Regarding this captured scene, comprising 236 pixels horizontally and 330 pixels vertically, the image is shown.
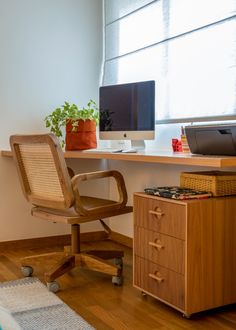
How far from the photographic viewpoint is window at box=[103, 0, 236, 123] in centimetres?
242

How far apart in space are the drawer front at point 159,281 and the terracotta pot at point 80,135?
1.09 meters

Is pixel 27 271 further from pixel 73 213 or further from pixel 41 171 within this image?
pixel 41 171

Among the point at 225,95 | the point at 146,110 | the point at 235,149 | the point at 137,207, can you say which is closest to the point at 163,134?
the point at 146,110

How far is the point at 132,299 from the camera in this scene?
221 cm

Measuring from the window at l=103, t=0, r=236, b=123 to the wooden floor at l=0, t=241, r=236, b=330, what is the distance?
3.45 ft

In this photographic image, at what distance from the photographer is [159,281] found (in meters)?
2.07

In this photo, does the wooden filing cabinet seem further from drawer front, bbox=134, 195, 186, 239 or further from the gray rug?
the gray rug

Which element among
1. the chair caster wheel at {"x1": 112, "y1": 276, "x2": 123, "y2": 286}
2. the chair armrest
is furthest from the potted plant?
the chair caster wheel at {"x1": 112, "y1": 276, "x2": 123, "y2": 286}

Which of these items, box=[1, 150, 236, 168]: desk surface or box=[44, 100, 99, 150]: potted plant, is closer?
box=[1, 150, 236, 168]: desk surface

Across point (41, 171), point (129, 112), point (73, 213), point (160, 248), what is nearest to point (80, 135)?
point (129, 112)

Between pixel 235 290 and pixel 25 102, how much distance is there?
2016 mm

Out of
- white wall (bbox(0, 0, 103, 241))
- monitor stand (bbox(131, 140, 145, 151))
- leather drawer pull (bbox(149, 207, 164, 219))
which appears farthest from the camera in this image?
white wall (bbox(0, 0, 103, 241))

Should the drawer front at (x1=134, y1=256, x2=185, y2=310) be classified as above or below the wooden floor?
above

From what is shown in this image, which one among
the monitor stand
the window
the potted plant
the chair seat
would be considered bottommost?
the chair seat
